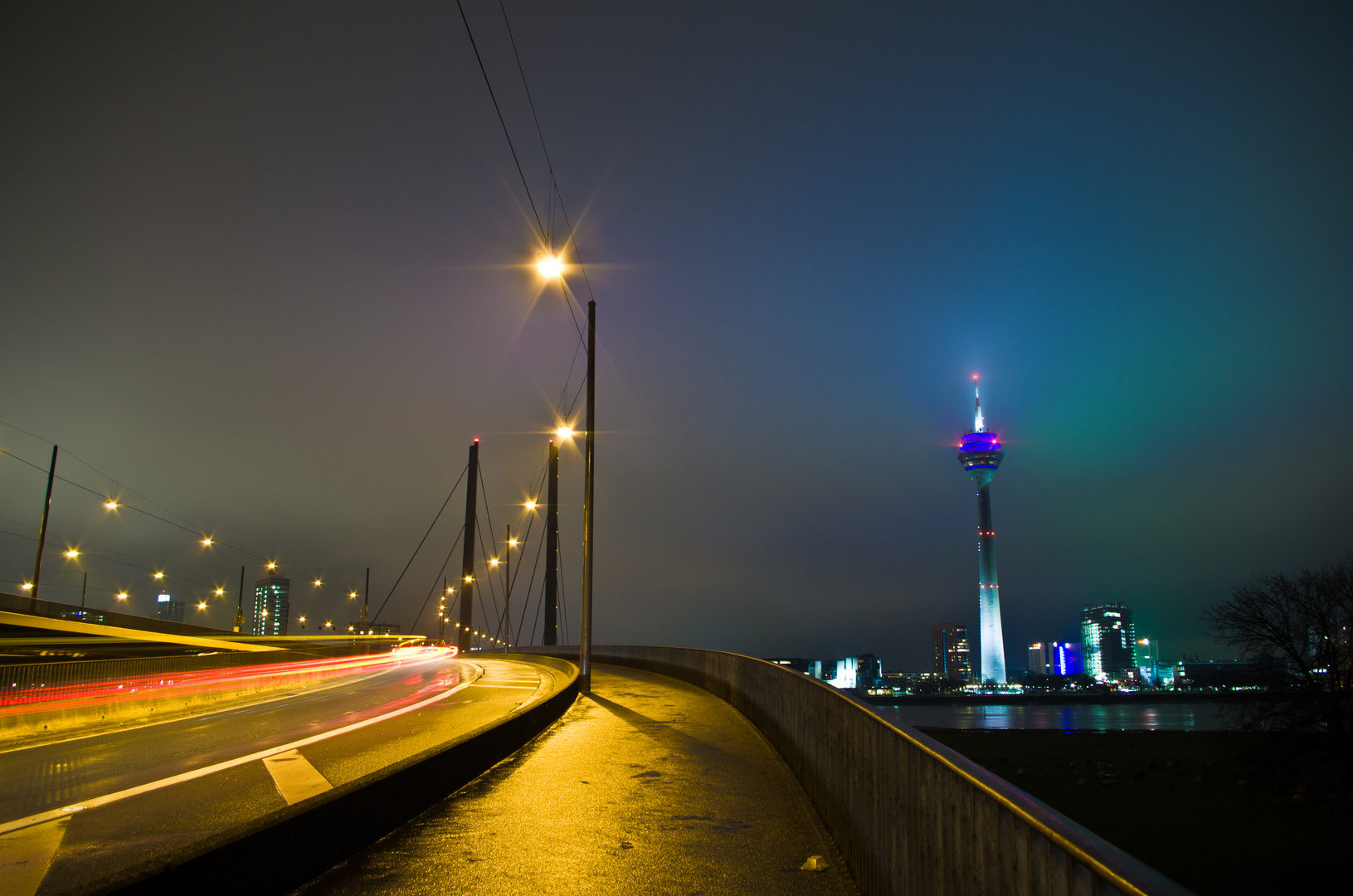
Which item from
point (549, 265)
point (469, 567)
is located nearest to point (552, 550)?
point (469, 567)

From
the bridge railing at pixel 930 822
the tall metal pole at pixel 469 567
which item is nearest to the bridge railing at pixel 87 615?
the tall metal pole at pixel 469 567

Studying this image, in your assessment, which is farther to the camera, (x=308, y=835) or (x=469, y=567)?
(x=469, y=567)

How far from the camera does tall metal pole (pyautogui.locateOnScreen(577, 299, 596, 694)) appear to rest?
22406 millimetres

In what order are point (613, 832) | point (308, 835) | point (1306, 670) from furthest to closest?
point (1306, 670) < point (613, 832) < point (308, 835)

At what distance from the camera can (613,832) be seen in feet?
25.2

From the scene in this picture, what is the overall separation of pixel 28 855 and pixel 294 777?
3.71 meters

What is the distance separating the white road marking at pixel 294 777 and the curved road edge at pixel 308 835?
1.03m

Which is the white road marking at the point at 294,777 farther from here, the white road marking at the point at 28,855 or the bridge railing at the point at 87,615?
the bridge railing at the point at 87,615

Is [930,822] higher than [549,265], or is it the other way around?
[549,265]

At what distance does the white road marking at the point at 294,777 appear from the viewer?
8891mm

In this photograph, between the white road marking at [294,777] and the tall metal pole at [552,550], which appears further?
the tall metal pole at [552,550]

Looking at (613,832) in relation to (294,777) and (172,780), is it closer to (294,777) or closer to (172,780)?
(294,777)

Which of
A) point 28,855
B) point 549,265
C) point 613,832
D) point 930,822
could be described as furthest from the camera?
point 549,265

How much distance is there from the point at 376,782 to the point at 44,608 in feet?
136
